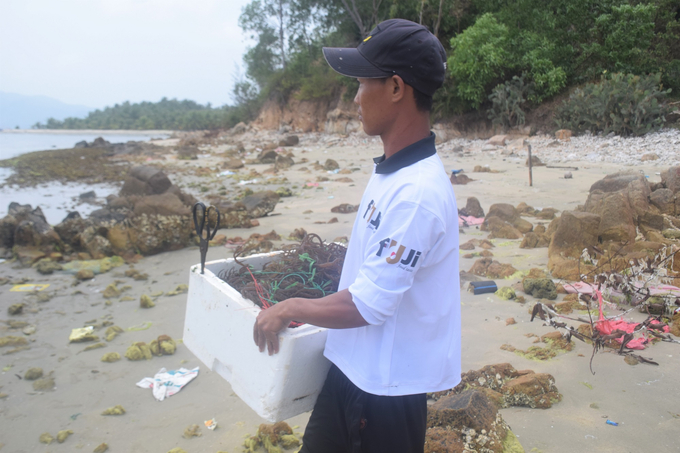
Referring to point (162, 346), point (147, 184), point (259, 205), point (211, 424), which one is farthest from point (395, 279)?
point (147, 184)

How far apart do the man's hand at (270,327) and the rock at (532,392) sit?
1.59 m

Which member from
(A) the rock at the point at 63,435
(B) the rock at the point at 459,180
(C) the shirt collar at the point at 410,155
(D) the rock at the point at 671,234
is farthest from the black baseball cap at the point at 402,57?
(B) the rock at the point at 459,180

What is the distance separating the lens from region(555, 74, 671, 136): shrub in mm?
12672

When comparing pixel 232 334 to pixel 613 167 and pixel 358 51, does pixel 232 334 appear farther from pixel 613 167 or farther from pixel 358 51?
pixel 613 167

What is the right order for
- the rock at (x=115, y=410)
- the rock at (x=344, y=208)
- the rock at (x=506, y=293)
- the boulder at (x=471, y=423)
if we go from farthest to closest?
the rock at (x=344, y=208), the rock at (x=506, y=293), the rock at (x=115, y=410), the boulder at (x=471, y=423)

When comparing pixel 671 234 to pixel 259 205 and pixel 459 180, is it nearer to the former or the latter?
pixel 459 180

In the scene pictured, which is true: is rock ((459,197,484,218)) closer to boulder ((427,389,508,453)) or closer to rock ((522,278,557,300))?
rock ((522,278,557,300))

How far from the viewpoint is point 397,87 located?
1394 mm

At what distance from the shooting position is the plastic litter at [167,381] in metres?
3.10

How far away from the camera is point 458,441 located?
A: 2.06 meters

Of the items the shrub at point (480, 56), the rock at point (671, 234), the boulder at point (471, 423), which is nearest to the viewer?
the boulder at point (471, 423)

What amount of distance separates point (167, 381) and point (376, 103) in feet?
8.35

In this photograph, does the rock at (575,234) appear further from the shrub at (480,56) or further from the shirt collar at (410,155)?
the shrub at (480,56)

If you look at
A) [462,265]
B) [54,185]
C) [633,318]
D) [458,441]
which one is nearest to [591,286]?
[633,318]
